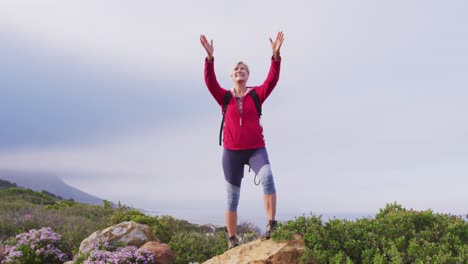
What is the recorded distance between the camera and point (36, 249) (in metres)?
10.8

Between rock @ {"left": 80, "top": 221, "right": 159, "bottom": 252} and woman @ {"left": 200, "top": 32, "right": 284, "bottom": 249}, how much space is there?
2.79 meters

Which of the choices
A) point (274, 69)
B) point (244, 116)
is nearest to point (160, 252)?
point (244, 116)

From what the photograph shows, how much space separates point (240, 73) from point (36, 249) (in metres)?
6.65

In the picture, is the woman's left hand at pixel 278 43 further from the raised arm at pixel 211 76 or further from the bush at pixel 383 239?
the bush at pixel 383 239

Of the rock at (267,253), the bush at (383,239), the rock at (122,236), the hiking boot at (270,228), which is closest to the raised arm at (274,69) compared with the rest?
the hiking boot at (270,228)

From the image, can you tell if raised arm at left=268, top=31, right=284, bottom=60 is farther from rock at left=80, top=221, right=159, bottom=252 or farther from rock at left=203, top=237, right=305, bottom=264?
rock at left=80, top=221, right=159, bottom=252

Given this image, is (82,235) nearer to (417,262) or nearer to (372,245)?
(372,245)

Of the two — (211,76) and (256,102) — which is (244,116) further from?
(211,76)

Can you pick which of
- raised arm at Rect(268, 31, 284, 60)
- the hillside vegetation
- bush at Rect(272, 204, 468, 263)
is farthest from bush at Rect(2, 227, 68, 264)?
raised arm at Rect(268, 31, 284, 60)

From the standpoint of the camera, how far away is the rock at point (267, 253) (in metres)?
6.95

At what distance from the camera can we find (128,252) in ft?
30.4

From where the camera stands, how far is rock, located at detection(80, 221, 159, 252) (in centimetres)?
1000

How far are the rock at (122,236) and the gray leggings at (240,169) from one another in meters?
2.97


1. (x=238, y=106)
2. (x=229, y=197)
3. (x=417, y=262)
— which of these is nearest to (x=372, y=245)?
(x=417, y=262)
